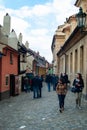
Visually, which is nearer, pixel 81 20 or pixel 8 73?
pixel 81 20

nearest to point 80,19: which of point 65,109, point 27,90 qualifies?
point 65,109

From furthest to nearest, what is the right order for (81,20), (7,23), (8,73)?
1. (7,23)
2. (8,73)
3. (81,20)

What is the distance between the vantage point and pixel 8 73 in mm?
29078

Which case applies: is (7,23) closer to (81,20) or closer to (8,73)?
(8,73)

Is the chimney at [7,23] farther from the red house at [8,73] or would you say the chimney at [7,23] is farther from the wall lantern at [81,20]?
the wall lantern at [81,20]

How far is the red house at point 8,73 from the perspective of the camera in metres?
26.3

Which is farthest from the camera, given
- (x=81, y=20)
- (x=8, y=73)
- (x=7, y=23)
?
(x=7, y=23)

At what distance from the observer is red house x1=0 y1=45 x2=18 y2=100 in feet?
86.1

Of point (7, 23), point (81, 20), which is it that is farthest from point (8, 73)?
point (81, 20)

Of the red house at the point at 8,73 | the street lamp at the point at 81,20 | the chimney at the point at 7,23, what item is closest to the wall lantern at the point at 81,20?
the street lamp at the point at 81,20

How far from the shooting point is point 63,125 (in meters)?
12.6

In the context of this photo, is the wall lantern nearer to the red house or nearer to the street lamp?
the street lamp

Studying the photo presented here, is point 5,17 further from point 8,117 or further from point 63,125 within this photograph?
point 63,125

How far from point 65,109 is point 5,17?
59.1 ft
